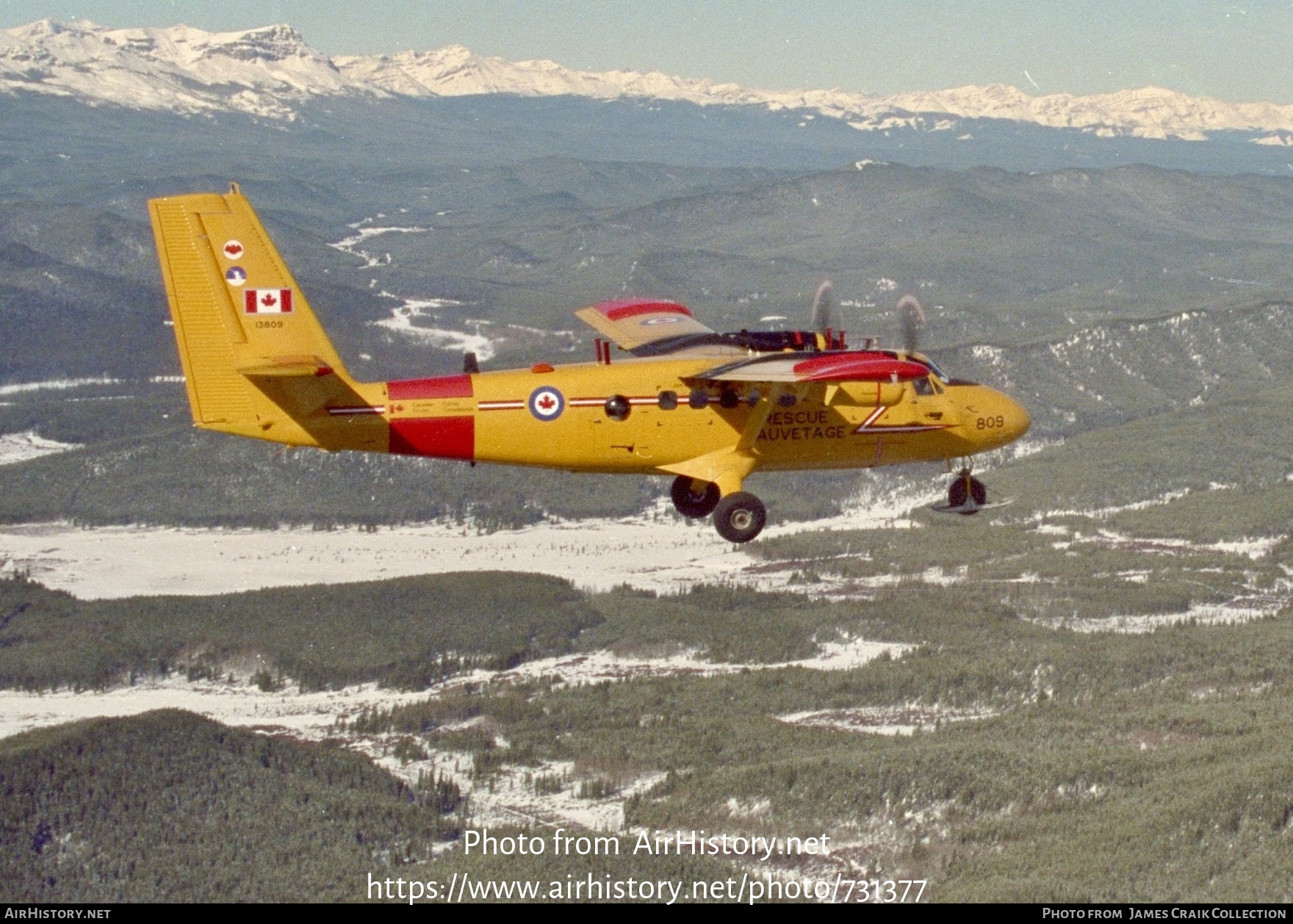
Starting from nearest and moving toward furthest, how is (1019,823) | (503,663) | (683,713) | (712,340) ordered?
(712,340)
(1019,823)
(683,713)
(503,663)

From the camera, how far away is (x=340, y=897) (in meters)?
119

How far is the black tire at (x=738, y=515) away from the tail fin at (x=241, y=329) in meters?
13.5

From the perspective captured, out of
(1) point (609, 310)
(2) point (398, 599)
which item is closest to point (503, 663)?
(2) point (398, 599)

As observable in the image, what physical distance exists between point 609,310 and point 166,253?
793 inches

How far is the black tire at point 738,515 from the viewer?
56375 millimetres

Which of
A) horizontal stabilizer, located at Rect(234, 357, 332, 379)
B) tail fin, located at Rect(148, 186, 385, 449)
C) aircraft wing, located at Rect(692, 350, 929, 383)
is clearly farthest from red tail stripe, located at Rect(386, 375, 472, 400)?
aircraft wing, located at Rect(692, 350, 929, 383)

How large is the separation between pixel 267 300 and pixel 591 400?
11880 mm

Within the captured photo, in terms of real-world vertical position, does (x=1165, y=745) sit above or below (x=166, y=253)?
below

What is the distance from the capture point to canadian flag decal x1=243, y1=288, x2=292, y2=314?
53.4 meters

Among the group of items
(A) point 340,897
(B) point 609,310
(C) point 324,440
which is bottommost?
(A) point 340,897

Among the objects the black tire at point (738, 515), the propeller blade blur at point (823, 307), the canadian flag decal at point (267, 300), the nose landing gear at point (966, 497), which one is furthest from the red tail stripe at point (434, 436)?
the nose landing gear at point (966, 497)

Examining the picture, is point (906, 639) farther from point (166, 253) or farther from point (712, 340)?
point (166, 253)

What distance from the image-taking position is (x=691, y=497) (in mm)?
60656

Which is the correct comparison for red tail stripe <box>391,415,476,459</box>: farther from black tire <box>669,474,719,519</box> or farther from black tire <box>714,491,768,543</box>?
black tire <box>714,491,768,543</box>
